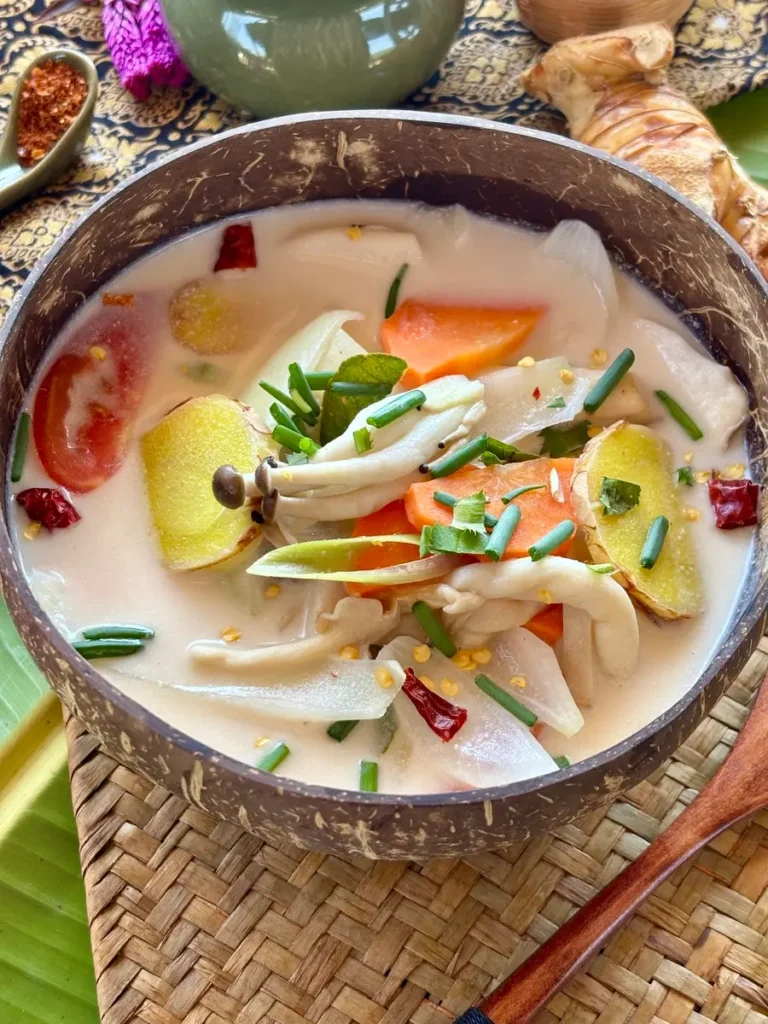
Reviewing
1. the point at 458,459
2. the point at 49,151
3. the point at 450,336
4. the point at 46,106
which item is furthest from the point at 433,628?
the point at 46,106

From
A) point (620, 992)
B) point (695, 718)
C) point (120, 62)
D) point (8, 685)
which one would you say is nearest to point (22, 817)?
point (8, 685)

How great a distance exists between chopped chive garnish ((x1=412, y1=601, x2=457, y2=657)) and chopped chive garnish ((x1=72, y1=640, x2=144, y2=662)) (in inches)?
11.9

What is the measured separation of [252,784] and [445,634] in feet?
0.98

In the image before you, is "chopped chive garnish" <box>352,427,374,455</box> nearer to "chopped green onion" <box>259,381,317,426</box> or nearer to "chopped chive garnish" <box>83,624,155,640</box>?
"chopped green onion" <box>259,381,317,426</box>

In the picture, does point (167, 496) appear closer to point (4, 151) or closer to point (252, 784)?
point (252, 784)

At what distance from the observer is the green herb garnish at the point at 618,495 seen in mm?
1205

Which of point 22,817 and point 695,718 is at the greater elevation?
point 695,718

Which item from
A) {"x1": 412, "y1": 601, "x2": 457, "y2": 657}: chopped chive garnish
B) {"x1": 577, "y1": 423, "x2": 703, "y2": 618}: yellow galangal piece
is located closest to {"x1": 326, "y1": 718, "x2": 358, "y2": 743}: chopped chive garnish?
{"x1": 412, "y1": 601, "x2": 457, "y2": 657}: chopped chive garnish

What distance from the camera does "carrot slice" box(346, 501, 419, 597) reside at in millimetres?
1167

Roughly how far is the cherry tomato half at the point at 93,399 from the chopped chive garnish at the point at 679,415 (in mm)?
644

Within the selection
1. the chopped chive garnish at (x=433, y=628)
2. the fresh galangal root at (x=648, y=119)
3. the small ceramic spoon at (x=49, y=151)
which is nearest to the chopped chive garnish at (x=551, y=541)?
the chopped chive garnish at (x=433, y=628)

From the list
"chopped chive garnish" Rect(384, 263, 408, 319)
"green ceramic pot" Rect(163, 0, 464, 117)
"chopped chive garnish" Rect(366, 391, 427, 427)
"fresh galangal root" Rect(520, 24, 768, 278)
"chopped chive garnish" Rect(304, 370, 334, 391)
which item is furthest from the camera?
"green ceramic pot" Rect(163, 0, 464, 117)

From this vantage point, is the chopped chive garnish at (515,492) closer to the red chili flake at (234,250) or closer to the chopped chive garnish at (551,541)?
the chopped chive garnish at (551,541)

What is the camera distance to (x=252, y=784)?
94 cm
